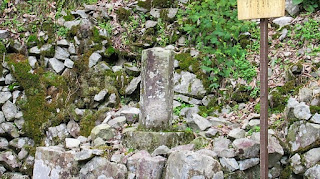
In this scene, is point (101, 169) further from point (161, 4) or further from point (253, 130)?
point (161, 4)

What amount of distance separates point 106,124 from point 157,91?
1045 millimetres

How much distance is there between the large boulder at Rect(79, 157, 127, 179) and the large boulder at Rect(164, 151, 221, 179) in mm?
675

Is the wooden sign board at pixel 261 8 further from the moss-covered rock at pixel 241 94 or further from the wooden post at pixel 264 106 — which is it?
the moss-covered rock at pixel 241 94

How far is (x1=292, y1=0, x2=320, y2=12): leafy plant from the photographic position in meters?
7.85

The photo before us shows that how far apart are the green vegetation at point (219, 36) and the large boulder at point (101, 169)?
2814mm

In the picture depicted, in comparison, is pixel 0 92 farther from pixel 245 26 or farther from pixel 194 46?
pixel 245 26

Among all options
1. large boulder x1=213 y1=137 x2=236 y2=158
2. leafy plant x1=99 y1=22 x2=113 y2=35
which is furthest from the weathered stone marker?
leafy plant x1=99 y1=22 x2=113 y2=35

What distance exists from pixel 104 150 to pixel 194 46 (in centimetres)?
366

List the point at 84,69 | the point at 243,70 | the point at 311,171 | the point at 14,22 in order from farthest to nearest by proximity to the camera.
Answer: the point at 14,22 → the point at 84,69 → the point at 243,70 → the point at 311,171

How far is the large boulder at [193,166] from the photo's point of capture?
4.75m

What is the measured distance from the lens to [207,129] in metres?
5.88

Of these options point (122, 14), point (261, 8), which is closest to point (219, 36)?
point (122, 14)

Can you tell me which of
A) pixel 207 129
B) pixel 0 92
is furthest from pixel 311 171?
pixel 0 92

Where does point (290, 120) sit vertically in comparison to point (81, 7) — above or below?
below
